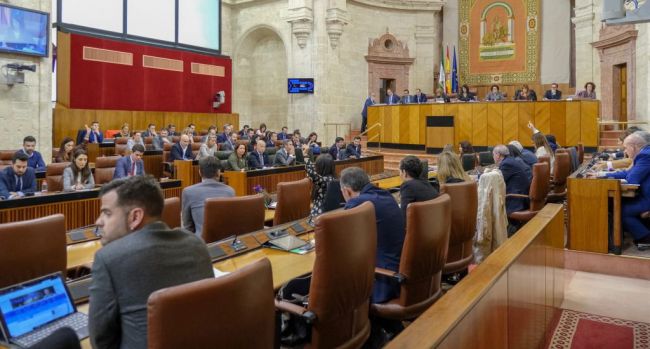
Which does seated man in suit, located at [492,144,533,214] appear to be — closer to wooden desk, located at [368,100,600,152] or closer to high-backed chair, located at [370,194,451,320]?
high-backed chair, located at [370,194,451,320]

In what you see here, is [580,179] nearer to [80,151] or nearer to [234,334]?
[234,334]

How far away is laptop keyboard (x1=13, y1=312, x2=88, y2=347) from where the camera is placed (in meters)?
1.63

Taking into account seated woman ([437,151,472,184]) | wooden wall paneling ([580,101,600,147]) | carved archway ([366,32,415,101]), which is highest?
carved archway ([366,32,415,101])

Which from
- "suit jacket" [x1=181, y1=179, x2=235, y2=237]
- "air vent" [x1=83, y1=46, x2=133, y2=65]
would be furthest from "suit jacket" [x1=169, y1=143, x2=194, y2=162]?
"suit jacket" [x1=181, y1=179, x2=235, y2=237]

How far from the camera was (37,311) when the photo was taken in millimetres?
1789

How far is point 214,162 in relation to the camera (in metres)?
3.75

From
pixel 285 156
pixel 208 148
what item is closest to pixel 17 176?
pixel 208 148

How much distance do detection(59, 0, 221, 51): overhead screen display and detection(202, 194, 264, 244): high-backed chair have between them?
1038 cm

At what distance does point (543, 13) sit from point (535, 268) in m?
14.8

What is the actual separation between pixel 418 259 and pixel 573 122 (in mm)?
9713

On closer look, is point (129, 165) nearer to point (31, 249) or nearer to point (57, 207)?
point (57, 207)

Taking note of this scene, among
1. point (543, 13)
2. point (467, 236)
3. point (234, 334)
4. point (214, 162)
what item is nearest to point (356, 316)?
point (234, 334)

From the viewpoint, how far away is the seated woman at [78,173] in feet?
17.9

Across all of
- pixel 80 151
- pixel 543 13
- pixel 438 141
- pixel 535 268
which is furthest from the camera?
pixel 543 13
